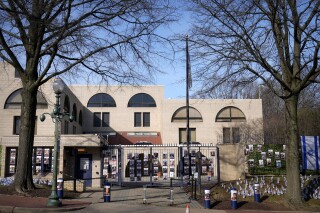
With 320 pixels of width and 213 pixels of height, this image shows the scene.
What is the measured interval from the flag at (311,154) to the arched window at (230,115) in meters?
29.3

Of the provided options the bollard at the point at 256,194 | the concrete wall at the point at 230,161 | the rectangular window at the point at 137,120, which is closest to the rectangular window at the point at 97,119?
the rectangular window at the point at 137,120

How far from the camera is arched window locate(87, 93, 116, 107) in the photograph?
55.9 metres

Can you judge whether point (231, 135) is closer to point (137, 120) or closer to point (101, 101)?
point (137, 120)

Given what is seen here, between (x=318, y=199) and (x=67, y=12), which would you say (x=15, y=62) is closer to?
(x=67, y=12)

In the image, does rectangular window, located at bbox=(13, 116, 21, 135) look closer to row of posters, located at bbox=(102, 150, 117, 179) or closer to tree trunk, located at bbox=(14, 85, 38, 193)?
row of posters, located at bbox=(102, 150, 117, 179)

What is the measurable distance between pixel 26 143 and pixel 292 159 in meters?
11.9

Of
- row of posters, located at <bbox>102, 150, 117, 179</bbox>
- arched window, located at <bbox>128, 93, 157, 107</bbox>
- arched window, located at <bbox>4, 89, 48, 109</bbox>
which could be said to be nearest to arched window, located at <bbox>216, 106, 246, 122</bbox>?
arched window, located at <bbox>128, 93, 157, 107</bbox>

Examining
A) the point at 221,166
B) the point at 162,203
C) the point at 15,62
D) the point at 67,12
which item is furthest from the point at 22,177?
the point at 221,166

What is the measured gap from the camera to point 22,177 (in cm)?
1819

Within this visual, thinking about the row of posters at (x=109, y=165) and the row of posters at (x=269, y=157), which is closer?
the row of posters at (x=109, y=165)

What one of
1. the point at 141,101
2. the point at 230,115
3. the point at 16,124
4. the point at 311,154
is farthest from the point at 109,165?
the point at 141,101

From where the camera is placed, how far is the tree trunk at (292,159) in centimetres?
1636

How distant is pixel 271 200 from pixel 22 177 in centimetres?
1124

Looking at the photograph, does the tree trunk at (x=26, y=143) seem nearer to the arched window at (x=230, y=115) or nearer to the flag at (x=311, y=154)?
the flag at (x=311, y=154)
